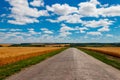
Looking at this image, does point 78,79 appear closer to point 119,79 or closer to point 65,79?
point 65,79

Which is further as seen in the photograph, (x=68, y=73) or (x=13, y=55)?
(x=13, y=55)

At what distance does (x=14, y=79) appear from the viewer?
11242 mm

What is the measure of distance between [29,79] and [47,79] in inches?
39.2

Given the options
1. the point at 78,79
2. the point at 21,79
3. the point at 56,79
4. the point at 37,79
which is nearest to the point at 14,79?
the point at 21,79

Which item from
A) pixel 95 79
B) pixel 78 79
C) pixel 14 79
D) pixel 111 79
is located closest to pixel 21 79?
pixel 14 79

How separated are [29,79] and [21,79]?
480 mm

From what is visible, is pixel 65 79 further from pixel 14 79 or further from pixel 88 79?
pixel 14 79

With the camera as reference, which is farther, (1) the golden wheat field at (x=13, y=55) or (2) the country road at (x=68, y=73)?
(1) the golden wheat field at (x=13, y=55)

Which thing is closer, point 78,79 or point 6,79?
point 78,79

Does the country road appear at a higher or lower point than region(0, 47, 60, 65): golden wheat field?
lower

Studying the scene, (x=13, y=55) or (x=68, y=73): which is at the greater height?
(x=13, y=55)

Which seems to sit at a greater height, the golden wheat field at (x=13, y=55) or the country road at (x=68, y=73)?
the golden wheat field at (x=13, y=55)

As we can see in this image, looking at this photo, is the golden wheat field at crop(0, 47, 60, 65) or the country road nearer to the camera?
the country road

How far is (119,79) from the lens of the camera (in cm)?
1118
